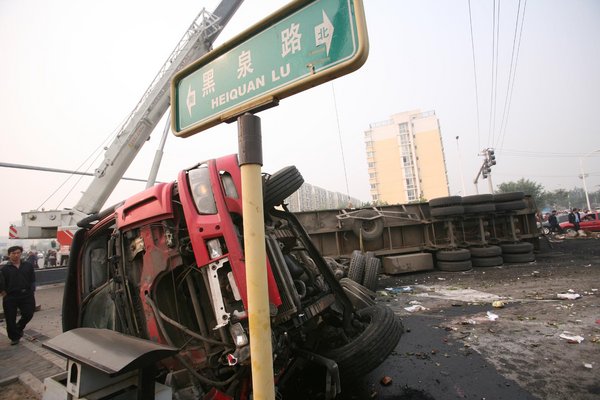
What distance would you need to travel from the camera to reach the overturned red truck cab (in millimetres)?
1852

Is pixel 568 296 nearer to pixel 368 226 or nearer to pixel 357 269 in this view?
pixel 357 269

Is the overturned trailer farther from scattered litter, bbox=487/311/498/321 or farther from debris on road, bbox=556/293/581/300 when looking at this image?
scattered litter, bbox=487/311/498/321

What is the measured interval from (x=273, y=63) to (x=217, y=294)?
143cm

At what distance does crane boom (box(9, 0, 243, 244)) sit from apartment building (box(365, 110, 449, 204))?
45.3m

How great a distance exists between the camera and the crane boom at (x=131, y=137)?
27.9ft

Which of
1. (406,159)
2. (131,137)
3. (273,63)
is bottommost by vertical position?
(273,63)

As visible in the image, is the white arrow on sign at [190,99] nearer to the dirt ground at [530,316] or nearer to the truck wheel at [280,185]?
the truck wheel at [280,185]

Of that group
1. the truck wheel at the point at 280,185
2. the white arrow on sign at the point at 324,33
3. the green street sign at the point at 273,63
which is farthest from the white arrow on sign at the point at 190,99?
the truck wheel at the point at 280,185

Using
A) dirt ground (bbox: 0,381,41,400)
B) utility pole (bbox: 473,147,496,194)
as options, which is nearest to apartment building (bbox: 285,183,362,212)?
utility pole (bbox: 473,147,496,194)

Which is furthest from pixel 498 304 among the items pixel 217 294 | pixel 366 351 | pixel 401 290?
pixel 217 294

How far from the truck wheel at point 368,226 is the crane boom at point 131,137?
22.8ft

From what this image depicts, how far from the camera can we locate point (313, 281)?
107 inches

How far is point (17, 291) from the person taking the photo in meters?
5.09

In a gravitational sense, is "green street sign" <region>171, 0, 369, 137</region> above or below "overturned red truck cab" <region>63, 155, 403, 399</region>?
above
